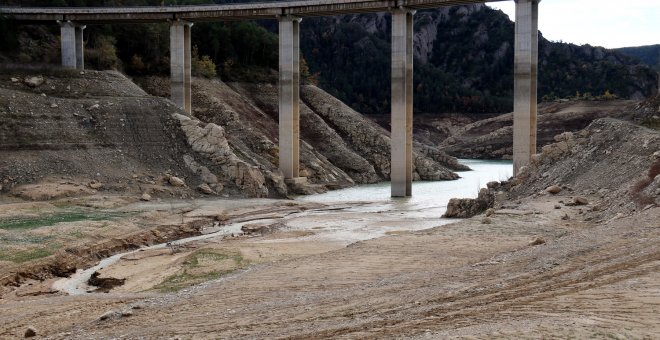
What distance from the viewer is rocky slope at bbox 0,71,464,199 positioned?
38.6m

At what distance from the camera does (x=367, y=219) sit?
3347cm

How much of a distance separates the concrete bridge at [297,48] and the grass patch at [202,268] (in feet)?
75.9

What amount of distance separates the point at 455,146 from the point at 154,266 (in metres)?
89.6

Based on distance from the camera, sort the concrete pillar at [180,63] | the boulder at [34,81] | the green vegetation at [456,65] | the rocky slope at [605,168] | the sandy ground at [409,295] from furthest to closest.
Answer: the green vegetation at [456,65]
the concrete pillar at [180,63]
the boulder at [34,81]
the rocky slope at [605,168]
the sandy ground at [409,295]

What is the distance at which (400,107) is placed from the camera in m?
46.6

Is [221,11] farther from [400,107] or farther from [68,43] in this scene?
[400,107]

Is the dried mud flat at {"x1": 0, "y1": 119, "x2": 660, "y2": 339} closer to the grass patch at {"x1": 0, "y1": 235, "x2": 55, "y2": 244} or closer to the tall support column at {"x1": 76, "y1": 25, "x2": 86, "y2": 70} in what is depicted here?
the grass patch at {"x1": 0, "y1": 235, "x2": 55, "y2": 244}

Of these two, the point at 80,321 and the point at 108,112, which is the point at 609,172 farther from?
the point at 108,112

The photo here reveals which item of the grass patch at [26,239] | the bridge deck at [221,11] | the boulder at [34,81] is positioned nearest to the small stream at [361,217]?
the grass patch at [26,239]

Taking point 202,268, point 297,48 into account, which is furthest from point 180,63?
point 202,268

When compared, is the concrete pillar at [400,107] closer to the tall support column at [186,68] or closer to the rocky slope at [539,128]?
the tall support column at [186,68]

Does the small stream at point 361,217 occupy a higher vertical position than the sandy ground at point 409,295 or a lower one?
lower

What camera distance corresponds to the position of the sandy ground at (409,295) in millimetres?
10516

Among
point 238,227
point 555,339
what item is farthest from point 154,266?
point 555,339
